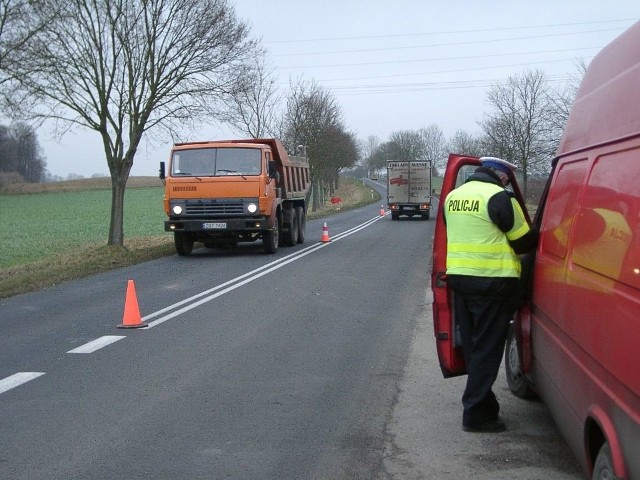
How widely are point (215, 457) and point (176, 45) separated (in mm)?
20034

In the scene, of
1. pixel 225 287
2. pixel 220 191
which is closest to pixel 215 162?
pixel 220 191

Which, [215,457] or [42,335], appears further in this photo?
[42,335]

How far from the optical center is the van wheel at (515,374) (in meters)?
5.91

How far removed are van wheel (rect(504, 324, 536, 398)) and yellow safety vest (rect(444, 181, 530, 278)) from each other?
0.83 m

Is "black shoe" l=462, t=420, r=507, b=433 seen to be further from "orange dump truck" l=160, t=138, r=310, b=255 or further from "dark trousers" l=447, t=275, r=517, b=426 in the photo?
"orange dump truck" l=160, t=138, r=310, b=255

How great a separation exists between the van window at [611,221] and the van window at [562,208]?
22 cm

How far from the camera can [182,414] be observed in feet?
19.5

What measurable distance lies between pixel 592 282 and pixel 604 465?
2.58 ft

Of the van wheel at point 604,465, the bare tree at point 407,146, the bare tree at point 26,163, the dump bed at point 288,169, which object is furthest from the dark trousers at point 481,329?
the bare tree at point 26,163

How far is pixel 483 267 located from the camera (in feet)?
17.0

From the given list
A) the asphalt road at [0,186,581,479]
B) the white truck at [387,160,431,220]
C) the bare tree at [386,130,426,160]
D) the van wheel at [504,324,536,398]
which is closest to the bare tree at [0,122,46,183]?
the bare tree at [386,130,426,160]

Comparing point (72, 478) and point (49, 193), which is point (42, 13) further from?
point (49, 193)

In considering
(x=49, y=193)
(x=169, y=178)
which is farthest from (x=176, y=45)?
(x=49, y=193)

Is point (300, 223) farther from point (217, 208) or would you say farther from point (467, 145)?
point (467, 145)
